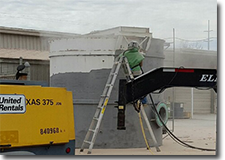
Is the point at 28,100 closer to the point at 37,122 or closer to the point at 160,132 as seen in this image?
the point at 37,122

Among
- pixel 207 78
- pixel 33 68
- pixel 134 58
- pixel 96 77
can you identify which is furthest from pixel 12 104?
pixel 33 68

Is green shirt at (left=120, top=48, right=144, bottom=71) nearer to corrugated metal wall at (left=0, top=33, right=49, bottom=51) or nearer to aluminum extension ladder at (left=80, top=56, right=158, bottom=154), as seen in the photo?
aluminum extension ladder at (left=80, top=56, right=158, bottom=154)

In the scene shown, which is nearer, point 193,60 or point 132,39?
point 132,39

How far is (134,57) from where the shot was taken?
456 inches

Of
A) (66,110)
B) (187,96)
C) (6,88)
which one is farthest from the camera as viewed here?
(187,96)

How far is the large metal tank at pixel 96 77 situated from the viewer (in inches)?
495

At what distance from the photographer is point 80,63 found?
1280 cm

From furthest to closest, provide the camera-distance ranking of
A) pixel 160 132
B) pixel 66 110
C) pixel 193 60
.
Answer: pixel 193 60 → pixel 160 132 → pixel 66 110

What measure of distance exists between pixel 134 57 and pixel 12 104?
5269mm

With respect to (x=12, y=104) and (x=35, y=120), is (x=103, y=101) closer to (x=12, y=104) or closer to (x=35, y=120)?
(x=35, y=120)

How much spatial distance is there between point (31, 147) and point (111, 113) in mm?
5677

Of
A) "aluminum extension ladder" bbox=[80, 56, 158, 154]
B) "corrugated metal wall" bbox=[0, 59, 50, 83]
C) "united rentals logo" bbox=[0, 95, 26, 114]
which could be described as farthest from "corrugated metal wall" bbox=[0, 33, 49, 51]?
"united rentals logo" bbox=[0, 95, 26, 114]
